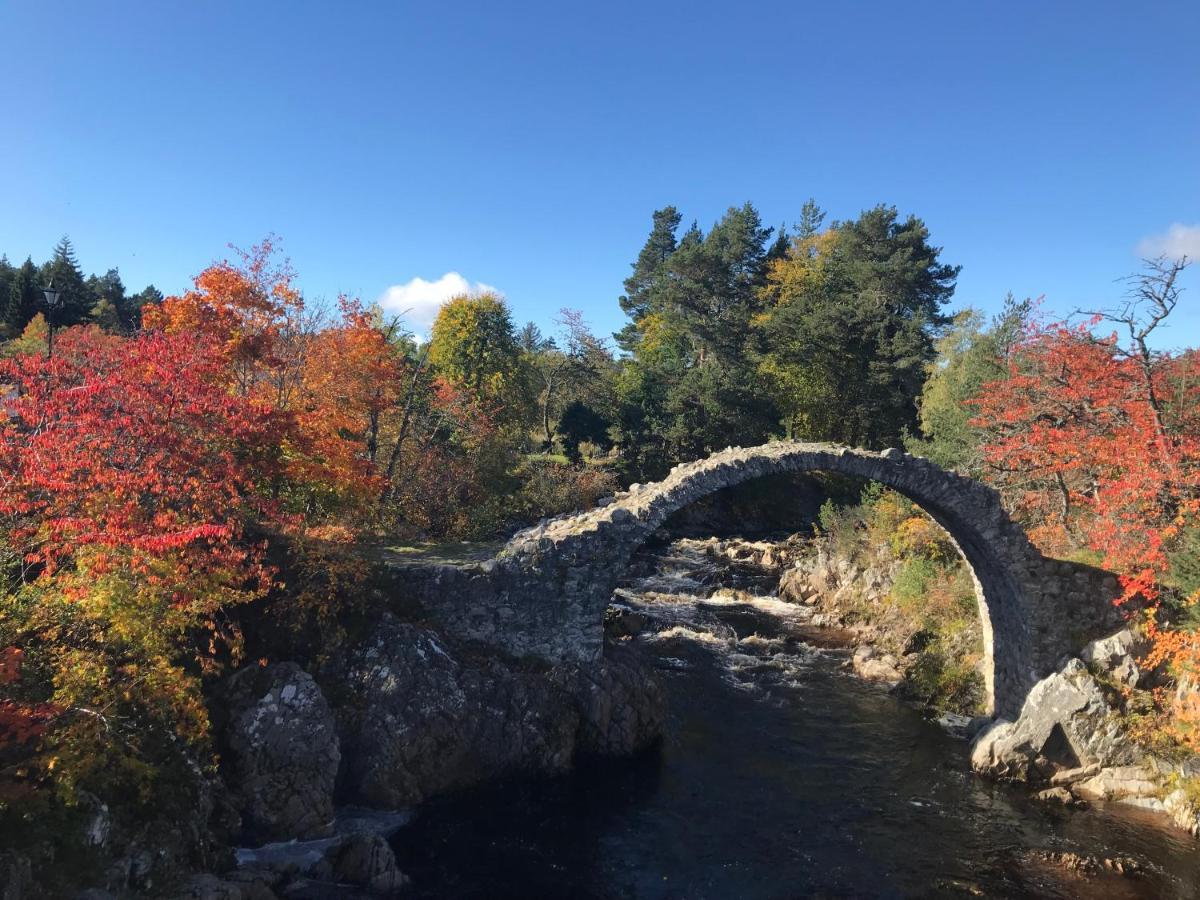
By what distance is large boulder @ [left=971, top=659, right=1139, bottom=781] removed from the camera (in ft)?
48.5

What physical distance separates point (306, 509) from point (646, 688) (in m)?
11.3

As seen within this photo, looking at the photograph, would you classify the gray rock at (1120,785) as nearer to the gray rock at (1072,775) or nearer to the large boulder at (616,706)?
the gray rock at (1072,775)

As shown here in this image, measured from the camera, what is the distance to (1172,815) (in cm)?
1351

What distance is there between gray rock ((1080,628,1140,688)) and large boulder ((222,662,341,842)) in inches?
660

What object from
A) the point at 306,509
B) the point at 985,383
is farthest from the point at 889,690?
the point at 306,509

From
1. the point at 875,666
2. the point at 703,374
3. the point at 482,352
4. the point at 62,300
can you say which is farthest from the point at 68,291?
the point at 875,666

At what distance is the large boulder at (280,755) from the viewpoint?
11344mm

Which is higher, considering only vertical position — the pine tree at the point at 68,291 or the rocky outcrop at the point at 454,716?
the pine tree at the point at 68,291

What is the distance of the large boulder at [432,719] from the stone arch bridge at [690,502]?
41.3 inches

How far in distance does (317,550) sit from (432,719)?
172 inches

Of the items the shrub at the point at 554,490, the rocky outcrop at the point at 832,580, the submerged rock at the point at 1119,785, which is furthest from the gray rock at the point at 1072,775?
the shrub at the point at 554,490

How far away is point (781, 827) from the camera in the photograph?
1303 cm

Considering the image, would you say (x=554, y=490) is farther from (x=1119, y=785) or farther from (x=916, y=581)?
(x=1119, y=785)

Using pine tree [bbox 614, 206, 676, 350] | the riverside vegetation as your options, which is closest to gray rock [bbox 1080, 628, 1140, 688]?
the riverside vegetation
